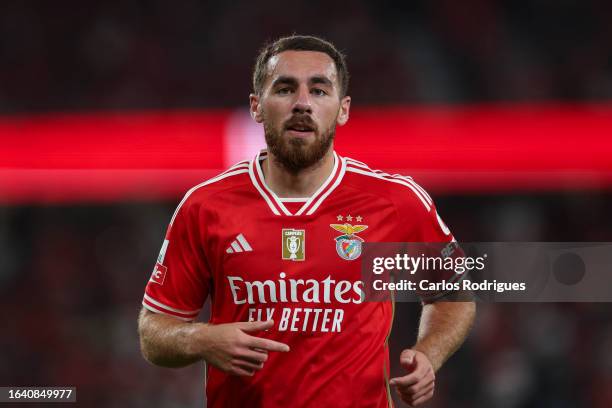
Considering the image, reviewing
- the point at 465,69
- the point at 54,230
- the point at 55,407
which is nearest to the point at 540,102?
the point at 465,69

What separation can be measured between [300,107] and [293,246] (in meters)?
0.43

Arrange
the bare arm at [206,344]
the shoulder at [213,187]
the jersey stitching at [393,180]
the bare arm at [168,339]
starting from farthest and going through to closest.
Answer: the jersey stitching at [393,180] < the shoulder at [213,187] < the bare arm at [168,339] < the bare arm at [206,344]

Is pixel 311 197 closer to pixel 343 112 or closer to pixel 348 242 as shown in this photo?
pixel 348 242

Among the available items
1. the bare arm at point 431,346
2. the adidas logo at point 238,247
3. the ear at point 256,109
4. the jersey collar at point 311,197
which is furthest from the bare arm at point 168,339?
the ear at point 256,109

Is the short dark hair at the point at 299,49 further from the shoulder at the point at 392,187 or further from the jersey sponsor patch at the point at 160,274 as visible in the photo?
the jersey sponsor patch at the point at 160,274

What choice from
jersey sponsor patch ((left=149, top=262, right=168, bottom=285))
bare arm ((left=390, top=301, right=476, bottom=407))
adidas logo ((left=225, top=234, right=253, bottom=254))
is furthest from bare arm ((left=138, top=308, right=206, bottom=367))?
bare arm ((left=390, top=301, right=476, bottom=407))

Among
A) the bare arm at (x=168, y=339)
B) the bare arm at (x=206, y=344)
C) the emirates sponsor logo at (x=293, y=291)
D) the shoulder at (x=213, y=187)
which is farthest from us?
the shoulder at (x=213, y=187)

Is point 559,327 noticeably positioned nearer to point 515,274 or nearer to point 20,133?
point 515,274

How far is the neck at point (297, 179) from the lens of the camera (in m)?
2.86

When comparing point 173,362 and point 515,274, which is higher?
point 515,274

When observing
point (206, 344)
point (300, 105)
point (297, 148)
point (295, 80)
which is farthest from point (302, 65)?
point (206, 344)

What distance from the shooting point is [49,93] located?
9125 mm

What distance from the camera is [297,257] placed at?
276 cm

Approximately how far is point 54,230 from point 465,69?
4.23 m
